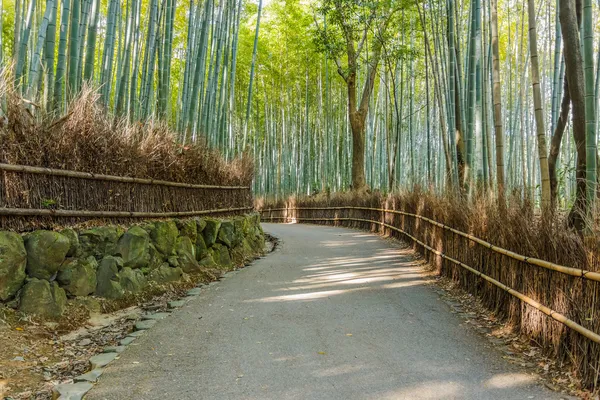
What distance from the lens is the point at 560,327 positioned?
279 centimetres

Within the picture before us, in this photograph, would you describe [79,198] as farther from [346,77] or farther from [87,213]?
[346,77]

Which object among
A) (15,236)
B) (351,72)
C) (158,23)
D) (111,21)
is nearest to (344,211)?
(351,72)

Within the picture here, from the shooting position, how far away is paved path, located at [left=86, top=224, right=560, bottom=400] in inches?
99.7

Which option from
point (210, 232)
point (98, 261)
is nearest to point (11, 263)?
point (98, 261)

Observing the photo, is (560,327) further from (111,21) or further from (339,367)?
(111,21)

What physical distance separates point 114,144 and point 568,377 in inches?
151

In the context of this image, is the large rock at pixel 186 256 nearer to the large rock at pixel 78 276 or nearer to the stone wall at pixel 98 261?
the stone wall at pixel 98 261

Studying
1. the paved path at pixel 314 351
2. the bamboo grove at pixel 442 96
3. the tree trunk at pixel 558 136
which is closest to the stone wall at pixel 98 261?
the paved path at pixel 314 351

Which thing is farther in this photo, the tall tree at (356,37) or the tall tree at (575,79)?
the tall tree at (356,37)

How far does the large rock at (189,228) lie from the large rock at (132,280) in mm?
1138

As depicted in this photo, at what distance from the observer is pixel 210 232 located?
6.31 metres

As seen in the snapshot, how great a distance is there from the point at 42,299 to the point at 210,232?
9.90 ft

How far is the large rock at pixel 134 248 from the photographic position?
437 cm

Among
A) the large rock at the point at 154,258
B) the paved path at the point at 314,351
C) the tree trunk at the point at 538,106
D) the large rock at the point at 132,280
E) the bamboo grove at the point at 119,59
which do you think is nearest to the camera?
the paved path at the point at 314,351
